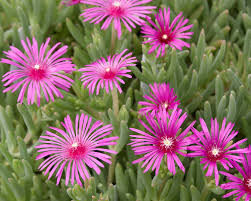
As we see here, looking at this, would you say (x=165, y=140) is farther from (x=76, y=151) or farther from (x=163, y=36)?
(x=163, y=36)

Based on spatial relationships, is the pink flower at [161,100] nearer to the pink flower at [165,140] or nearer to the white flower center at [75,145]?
the pink flower at [165,140]

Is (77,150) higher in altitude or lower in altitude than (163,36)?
lower

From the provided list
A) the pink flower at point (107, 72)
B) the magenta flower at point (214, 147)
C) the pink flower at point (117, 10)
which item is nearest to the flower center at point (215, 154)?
the magenta flower at point (214, 147)

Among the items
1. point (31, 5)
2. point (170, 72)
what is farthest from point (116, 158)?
point (31, 5)

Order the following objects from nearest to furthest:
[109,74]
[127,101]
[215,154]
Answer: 1. [215,154]
2. [109,74]
3. [127,101]

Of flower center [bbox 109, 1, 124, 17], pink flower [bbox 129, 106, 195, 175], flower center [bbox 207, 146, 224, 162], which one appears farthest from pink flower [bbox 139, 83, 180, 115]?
flower center [bbox 109, 1, 124, 17]

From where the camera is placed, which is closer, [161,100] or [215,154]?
[215,154]

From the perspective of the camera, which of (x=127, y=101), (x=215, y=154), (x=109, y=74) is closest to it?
(x=215, y=154)

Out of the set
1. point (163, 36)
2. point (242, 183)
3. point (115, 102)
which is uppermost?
point (163, 36)

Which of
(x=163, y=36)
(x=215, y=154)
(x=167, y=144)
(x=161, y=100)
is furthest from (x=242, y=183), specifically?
(x=163, y=36)
